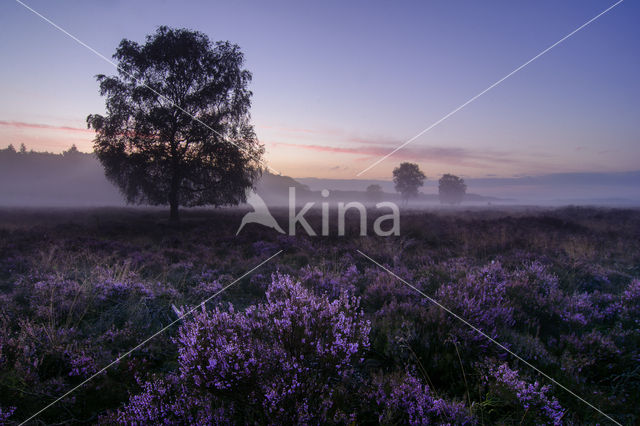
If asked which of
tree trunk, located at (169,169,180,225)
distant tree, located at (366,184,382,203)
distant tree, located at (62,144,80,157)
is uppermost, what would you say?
distant tree, located at (62,144,80,157)

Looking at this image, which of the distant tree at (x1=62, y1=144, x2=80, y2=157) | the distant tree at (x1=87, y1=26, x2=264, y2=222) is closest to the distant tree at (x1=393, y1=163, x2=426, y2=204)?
the distant tree at (x1=87, y1=26, x2=264, y2=222)

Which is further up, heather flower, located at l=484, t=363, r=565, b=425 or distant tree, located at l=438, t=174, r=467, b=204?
distant tree, located at l=438, t=174, r=467, b=204

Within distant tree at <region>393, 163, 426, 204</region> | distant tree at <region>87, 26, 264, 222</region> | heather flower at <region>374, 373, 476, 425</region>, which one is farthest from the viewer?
distant tree at <region>393, 163, 426, 204</region>

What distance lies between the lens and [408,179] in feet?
253

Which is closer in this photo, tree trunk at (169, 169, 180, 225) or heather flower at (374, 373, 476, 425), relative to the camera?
heather flower at (374, 373, 476, 425)

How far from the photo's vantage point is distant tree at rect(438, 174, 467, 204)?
320ft

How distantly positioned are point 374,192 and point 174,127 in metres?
93.3

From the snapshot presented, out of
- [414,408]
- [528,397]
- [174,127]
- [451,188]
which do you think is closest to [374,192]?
[451,188]

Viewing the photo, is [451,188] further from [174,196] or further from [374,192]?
[174,196]

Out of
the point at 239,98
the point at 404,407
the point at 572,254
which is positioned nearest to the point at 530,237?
the point at 572,254

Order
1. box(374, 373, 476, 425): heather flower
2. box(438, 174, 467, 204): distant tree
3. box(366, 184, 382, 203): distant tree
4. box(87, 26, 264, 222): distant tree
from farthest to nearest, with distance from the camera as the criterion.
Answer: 1. box(366, 184, 382, 203): distant tree
2. box(438, 174, 467, 204): distant tree
3. box(87, 26, 264, 222): distant tree
4. box(374, 373, 476, 425): heather flower

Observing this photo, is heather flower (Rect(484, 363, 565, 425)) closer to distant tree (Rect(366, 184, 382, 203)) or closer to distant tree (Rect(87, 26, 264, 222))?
distant tree (Rect(87, 26, 264, 222))

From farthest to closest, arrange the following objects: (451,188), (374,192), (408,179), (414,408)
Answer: (374,192), (451,188), (408,179), (414,408)

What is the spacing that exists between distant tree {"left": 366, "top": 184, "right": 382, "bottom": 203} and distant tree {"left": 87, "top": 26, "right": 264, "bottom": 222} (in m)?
91.0
